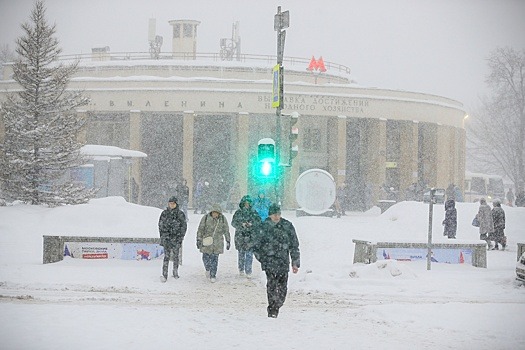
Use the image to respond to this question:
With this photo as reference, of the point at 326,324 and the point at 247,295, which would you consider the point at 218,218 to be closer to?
the point at 247,295

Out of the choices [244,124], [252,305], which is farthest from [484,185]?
[252,305]

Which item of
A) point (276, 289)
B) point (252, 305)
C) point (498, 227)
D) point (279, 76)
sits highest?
point (279, 76)

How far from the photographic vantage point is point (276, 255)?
10.4 metres

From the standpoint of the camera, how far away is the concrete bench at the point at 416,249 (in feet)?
49.8

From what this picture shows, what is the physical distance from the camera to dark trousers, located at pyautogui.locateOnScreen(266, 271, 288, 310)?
10.3 metres

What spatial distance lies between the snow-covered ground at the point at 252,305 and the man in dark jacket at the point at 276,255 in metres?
0.35

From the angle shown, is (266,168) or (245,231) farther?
(266,168)

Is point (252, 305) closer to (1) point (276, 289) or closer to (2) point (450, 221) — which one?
(1) point (276, 289)

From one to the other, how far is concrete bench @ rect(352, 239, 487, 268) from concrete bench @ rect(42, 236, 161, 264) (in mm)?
4511

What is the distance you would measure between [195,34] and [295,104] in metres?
13.2

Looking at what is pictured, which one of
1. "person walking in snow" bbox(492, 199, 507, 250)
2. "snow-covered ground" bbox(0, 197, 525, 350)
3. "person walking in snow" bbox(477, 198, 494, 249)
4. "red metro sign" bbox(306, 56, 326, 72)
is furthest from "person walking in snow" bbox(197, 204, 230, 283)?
"red metro sign" bbox(306, 56, 326, 72)

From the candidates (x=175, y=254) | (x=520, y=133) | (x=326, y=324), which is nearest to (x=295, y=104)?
(x=520, y=133)

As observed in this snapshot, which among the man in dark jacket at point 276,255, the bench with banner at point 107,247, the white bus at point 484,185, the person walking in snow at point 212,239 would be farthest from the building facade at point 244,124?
the man in dark jacket at point 276,255

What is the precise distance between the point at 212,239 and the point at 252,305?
280cm
